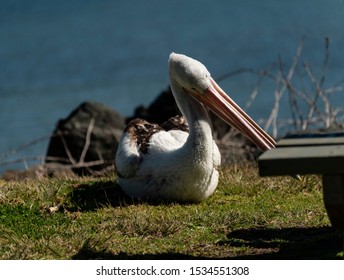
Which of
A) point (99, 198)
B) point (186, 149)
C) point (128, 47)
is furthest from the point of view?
point (128, 47)

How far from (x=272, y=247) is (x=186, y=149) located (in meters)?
1.64

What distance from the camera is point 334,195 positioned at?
4848mm

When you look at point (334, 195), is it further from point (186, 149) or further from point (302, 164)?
point (186, 149)

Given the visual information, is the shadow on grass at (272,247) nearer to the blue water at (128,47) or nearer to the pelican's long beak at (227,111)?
the pelican's long beak at (227,111)

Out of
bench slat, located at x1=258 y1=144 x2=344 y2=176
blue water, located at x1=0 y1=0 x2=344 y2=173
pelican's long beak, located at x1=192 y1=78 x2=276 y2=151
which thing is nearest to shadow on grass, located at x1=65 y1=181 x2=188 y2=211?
pelican's long beak, located at x1=192 y1=78 x2=276 y2=151

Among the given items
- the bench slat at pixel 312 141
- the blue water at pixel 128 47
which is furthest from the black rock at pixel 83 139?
the bench slat at pixel 312 141

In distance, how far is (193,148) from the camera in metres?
7.14

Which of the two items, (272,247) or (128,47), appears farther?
(128,47)

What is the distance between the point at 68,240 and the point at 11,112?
1637 centimetres

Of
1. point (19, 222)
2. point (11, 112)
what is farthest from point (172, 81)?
point (11, 112)

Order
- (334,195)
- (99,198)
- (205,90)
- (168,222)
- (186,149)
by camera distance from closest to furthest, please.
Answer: (334,195)
(168,222)
(186,149)
(205,90)
(99,198)

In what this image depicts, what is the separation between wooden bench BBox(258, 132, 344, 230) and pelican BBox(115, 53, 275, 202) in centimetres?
197

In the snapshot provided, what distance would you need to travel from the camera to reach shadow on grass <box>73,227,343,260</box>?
5.41m

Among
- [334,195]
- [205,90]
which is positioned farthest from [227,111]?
[334,195]
